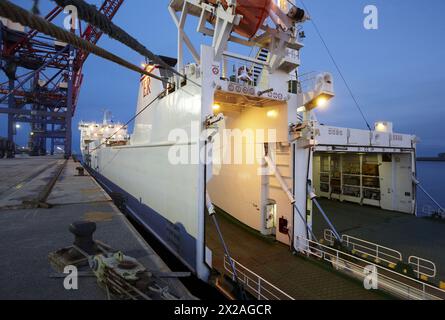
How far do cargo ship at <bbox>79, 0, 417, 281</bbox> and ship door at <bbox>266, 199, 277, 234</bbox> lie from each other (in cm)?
4

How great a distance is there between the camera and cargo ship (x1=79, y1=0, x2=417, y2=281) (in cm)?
668

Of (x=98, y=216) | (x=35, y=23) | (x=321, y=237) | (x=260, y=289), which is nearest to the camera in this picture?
(x=35, y=23)

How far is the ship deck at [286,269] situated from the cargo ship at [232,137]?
694 millimetres

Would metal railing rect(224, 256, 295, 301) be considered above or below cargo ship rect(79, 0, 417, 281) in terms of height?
below

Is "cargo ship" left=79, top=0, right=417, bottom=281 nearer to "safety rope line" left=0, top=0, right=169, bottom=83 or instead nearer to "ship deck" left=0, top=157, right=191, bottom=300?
"ship deck" left=0, top=157, right=191, bottom=300

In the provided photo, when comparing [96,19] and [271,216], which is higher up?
[96,19]

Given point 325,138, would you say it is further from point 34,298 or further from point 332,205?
point 34,298

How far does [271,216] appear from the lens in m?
9.84

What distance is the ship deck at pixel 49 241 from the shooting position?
132 inches

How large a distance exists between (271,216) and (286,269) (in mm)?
2888

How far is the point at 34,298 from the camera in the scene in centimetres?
317

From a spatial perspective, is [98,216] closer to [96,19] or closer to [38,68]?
[96,19]

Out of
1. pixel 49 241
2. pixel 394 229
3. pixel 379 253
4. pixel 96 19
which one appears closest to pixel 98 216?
pixel 49 241

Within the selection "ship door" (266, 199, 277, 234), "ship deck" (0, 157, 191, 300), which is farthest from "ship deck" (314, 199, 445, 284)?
"ship deck" (0, 157, 191, 300)
